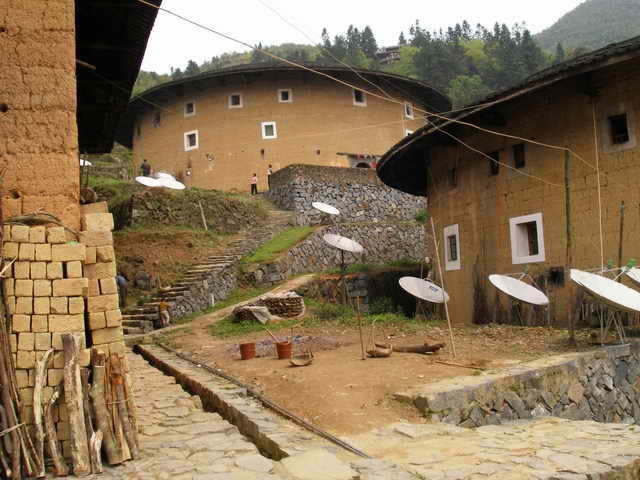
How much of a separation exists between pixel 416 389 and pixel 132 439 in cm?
341

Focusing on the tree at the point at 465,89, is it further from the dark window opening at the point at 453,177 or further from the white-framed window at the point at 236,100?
the dark window opening at the point at 453,177

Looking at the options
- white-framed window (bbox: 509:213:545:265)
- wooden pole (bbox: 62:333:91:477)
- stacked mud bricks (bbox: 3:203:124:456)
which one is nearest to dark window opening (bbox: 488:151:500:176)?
white-framed window (bbox: 509:213:545:265)

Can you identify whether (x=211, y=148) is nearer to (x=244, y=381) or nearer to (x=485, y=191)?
(x=485, y=191)

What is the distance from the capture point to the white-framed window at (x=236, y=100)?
32.6m

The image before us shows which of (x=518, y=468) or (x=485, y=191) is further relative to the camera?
(x=485, y=191)

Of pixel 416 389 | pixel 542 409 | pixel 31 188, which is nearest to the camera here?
pixel 31 188

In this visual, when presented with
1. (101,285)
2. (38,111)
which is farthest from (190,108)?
(101,285)

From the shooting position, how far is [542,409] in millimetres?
7770

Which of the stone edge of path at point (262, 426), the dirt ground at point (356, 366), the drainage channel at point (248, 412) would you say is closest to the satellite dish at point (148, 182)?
the dirt ground at point (356, 366)

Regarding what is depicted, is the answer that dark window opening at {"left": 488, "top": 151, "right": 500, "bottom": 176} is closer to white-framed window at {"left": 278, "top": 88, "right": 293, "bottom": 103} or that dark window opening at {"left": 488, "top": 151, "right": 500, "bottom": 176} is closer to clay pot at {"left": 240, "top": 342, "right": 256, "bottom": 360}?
clay pot at {"left": 240, "top": 342, "right": 256, "bottom": 360}

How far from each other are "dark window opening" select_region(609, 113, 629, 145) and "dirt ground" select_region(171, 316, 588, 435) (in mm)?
4249

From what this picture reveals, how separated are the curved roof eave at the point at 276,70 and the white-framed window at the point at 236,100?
1263mm

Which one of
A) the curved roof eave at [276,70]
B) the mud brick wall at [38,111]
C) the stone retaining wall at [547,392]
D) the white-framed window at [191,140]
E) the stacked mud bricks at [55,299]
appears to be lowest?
the stone retaining wall at [547,392]

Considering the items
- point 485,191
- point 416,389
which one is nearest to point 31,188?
point 416,389
